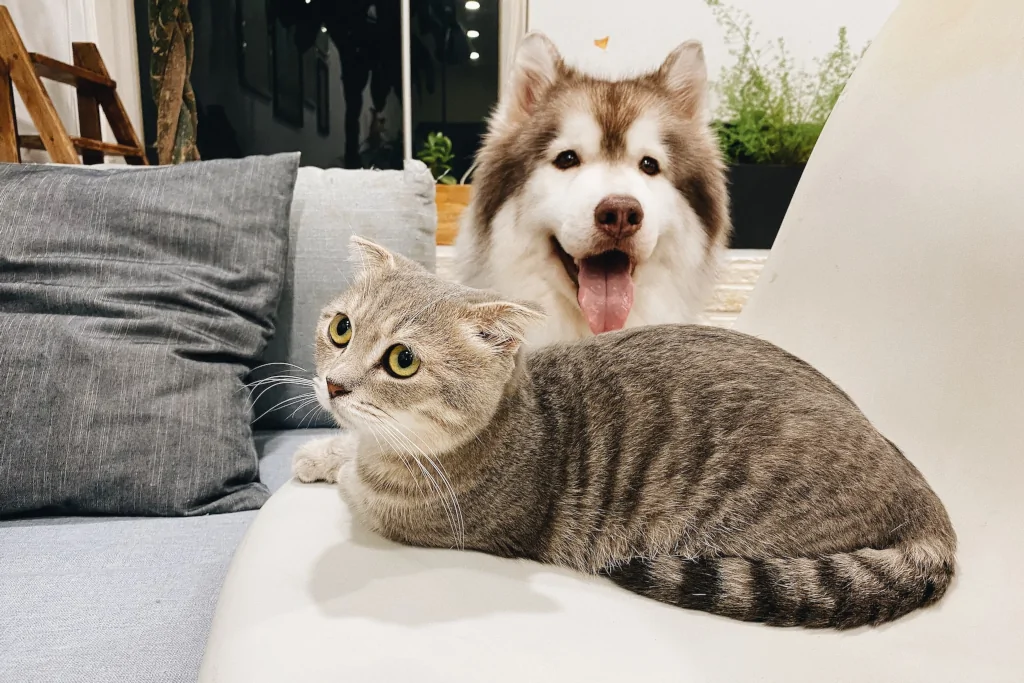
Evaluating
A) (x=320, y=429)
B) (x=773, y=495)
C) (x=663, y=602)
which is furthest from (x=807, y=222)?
(x=320, y=429)

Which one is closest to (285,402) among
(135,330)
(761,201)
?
(135,330)

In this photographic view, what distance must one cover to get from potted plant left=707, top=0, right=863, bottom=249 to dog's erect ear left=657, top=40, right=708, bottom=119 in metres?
0.54

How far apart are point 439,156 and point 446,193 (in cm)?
28

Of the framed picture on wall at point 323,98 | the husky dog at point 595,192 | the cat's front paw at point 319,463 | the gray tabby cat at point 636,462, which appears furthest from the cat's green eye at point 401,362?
the framed picture on wall at point 323,98

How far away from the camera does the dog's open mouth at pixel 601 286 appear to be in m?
1.12

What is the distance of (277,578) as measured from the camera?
697 millimetres

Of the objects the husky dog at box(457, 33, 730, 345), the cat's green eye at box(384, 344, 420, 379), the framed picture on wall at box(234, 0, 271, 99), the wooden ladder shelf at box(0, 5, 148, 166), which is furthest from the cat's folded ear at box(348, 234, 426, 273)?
the framed picture on wall at box(234, 0, 271, 99)

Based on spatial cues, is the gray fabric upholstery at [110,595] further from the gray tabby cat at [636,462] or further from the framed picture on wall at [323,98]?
the framed picture on wall at [323,98]

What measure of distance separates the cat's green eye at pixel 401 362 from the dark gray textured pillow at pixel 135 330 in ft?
1.86

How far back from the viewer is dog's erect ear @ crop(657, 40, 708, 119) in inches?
44.8

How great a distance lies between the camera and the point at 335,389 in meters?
0.74

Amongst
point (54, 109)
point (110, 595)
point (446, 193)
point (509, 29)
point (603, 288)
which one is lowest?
point (110, 595)

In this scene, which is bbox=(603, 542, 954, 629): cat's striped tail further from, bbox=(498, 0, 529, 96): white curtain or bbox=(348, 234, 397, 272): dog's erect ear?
bbox=(498, 0, 529, 96): white curtain

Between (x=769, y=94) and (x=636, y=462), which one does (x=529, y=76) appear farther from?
(x=769, y=94)
